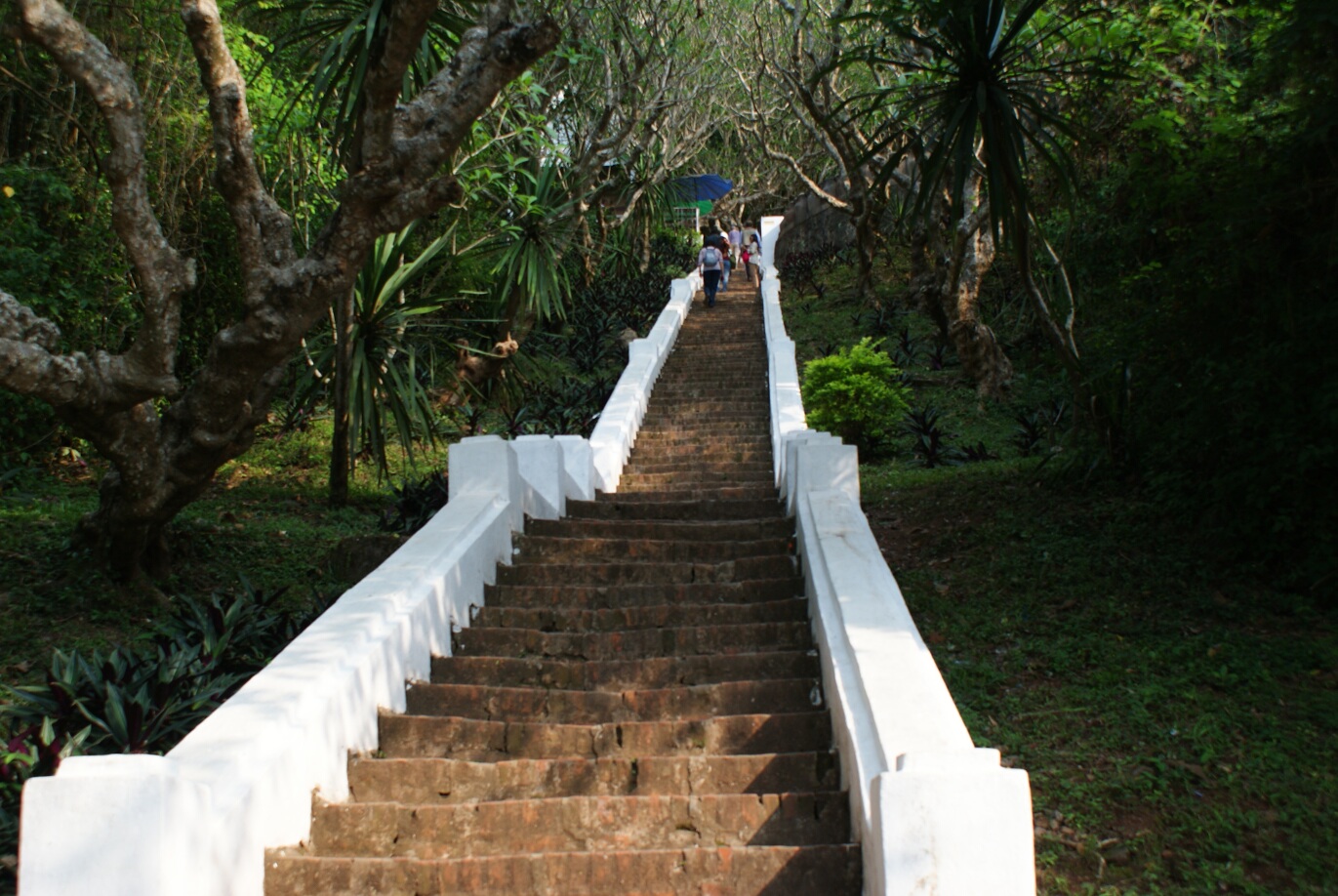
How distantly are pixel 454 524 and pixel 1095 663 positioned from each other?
3306 millimetres

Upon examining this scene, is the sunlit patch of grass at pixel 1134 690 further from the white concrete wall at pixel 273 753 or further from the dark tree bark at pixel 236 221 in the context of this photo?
the dark tree bark at pixel 236 221

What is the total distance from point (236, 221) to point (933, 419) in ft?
24.6

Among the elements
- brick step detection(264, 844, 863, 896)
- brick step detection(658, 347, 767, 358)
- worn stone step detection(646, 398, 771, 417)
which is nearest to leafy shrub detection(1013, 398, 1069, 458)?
worn stone step detection(646, 398, 771, 417)

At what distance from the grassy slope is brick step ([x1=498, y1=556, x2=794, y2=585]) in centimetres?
98

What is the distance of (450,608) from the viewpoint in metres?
5.36

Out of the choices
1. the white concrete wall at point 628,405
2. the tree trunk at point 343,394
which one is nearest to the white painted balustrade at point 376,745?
the tree trunk at point 343,394

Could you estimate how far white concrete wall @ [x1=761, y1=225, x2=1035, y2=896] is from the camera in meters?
2.97

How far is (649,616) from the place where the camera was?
5664mm

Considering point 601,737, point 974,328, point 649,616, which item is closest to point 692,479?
point 649,616

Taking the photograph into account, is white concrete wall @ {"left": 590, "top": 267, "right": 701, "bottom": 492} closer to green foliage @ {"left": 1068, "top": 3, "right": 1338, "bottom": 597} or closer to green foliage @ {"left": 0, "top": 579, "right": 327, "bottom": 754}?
green foliage @ {"left": 0, "top": 579, "right": 327, "bottom": 754}

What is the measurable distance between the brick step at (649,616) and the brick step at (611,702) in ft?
2.70

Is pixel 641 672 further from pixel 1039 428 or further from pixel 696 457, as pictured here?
pixel 1039 428

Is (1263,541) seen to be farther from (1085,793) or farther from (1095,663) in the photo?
(1085,793)

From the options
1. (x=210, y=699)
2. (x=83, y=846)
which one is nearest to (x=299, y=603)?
(x=210, y=699)
